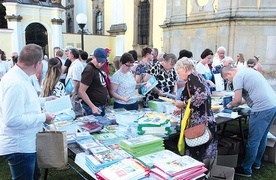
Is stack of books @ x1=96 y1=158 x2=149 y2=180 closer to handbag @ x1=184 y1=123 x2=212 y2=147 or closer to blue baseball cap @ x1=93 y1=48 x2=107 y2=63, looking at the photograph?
handbag @ x1=184 y1=123 x2=212 y2=147

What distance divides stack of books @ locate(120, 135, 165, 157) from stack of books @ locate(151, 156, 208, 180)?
0.24 meters

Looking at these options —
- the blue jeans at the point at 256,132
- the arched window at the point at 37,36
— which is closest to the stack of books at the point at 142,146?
the blue jeans at the point at 256,132

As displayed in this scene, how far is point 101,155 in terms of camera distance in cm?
241

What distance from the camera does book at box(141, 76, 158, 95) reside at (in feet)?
14.2

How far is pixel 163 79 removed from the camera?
15.1ft

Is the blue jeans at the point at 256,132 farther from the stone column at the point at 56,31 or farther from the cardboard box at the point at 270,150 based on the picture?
the stone column at the point at 56,31

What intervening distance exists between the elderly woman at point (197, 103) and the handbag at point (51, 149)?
1372mm

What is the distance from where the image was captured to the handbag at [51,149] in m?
2.37

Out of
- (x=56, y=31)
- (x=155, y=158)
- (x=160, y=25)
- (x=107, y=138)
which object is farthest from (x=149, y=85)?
(x=56, y=31)

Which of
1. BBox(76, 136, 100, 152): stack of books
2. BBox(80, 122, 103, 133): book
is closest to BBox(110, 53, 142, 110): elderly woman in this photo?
BBox(80, 122, 103, 133): book

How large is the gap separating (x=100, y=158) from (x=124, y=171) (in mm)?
323

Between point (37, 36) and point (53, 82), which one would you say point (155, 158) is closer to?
point (53, 82)

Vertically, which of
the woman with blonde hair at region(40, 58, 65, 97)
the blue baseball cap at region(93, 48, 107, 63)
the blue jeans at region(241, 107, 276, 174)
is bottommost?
the blue jeans at region(241, 107, 276, 174)

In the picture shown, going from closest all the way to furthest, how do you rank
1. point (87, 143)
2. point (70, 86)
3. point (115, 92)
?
point (87, 143) < point (115, 92) < point (70, 86)
